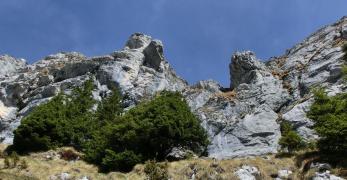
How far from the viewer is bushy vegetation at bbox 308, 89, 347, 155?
1359 inches

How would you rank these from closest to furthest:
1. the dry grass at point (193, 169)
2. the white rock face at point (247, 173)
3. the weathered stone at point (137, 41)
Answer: the white rock face at point (247, 173) → the dry grass at point (193, 169) → the weathered stone at point (137, 41)

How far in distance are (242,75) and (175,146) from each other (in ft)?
83.5

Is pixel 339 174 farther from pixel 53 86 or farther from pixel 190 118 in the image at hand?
pixel 53 86

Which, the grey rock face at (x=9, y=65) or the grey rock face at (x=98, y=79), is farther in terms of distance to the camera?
the grey rock face at (x=9, y=65)

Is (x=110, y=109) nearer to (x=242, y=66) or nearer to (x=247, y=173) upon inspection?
(x=242, y=66)

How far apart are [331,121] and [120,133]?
18.5 m

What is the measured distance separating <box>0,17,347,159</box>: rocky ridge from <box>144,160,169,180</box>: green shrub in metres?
10.7

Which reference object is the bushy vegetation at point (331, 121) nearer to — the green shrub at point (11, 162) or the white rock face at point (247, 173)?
the white rock face at point (247, 173)

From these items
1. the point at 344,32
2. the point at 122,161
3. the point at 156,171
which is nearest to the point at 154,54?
the point at 344,32

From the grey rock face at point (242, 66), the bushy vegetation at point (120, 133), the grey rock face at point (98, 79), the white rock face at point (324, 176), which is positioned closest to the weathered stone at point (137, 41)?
the grey rock face at point (98, 79)

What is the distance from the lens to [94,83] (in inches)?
2606

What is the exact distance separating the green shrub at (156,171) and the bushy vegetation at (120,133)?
11.6 ft

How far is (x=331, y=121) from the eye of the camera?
35.0 metres

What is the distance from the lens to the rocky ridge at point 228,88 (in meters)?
50.8
